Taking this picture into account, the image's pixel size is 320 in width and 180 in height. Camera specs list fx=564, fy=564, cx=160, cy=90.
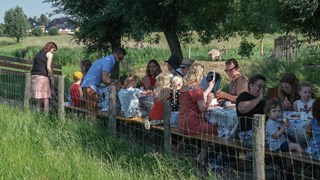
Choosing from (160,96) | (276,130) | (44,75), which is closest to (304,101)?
(276,130)

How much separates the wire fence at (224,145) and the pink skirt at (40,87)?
1370 millimetres

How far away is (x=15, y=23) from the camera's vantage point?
10525cm

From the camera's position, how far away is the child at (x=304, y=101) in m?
7.20

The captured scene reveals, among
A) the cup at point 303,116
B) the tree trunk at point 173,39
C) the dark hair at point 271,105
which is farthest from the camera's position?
the tree trunk at point 173,39

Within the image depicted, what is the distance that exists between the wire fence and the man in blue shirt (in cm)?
27

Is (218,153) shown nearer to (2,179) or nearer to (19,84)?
(2,179)

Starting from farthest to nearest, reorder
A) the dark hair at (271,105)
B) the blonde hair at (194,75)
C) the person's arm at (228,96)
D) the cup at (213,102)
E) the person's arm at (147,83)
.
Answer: the person's arm at (147,83) < the person's arm at (228,96) < the cup at (213,102) < the blonde hair at (194,75) < the dark hair at (271,105)

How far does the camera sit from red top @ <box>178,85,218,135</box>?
7.16m

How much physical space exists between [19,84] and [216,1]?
16.6 ft

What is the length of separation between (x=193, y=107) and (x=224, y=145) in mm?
800

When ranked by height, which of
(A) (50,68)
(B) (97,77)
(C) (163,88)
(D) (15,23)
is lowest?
(C) (163,88)

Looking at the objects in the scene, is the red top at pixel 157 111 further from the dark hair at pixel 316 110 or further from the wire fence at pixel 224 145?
the dark hair at pixel 316 110

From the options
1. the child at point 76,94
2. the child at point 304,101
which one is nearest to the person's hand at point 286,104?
the child at point 304,101

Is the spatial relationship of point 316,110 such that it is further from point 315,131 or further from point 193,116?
point 193,116
